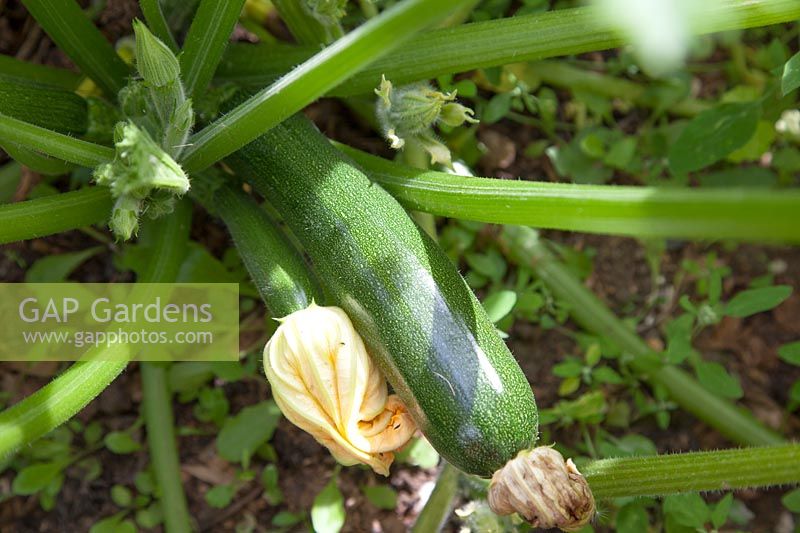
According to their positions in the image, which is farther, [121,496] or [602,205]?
[121,496]

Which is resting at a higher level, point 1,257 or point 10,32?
point 10,32

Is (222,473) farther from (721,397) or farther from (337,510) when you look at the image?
(721,397)

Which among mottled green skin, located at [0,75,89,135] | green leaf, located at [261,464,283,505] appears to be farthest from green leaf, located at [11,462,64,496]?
mottled green skin, located at [0,75,89,135]

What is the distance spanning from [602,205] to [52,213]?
1.22 meters

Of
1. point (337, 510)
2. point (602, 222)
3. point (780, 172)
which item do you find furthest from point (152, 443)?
point (780, 172)

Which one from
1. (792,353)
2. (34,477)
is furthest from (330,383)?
(792,353)

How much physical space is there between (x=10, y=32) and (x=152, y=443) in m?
1.34

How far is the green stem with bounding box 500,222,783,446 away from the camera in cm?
261

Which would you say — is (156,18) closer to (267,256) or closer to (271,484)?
(267,256)

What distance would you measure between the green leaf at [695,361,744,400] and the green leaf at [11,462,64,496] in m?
1.90

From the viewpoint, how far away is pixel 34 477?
2.43 m

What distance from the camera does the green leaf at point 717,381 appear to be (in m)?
2.38

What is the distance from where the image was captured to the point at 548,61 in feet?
9.20

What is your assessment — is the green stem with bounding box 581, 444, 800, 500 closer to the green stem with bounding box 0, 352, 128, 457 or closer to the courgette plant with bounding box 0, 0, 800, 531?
the courgette plant with bounding box 0, 0, 800, 531
